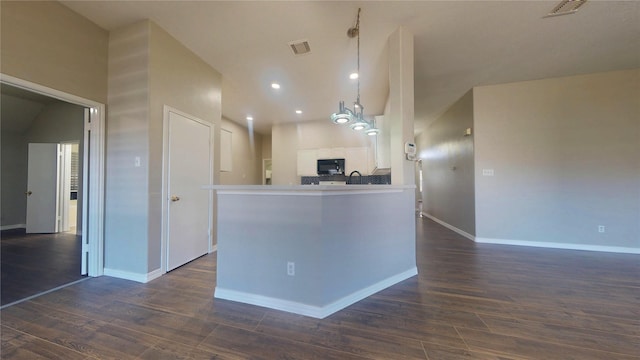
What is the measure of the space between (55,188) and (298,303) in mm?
6505

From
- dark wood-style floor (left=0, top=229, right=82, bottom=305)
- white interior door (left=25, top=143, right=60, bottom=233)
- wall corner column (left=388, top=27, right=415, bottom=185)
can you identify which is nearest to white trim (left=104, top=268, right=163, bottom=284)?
dark wood-style floor (left=0, top=229, right=82, bottom=305)

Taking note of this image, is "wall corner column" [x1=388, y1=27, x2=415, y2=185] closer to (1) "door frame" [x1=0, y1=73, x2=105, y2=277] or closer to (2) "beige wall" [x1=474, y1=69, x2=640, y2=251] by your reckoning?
(2) "beige wall" [x1=474, y1=69, x2=640, y2=251]

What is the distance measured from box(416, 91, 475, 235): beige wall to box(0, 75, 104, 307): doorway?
228 inches

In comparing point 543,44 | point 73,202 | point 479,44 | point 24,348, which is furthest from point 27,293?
point 543,44

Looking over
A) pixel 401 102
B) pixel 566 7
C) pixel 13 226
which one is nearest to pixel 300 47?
pixel 401 102

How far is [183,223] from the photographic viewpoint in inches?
116

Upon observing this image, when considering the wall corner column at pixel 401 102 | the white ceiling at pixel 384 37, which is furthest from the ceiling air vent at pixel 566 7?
the wall corner column at pixel 401 102

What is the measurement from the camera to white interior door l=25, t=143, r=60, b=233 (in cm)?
481

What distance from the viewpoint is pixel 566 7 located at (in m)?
2.31

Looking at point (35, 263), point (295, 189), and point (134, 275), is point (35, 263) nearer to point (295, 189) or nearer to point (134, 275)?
point (134, 275)

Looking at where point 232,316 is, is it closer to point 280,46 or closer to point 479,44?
point 280,46

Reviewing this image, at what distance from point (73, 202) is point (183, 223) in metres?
4.67

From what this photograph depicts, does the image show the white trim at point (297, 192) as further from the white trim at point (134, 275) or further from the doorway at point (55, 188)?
the doorway at point (55, 188)

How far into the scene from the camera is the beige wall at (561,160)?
11.6 feet
